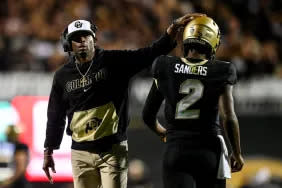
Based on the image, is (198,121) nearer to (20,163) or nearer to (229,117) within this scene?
(229,117)

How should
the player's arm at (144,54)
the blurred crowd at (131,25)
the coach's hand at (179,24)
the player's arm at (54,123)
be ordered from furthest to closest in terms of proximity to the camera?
the blurred crowd at (131,25)
the player's arm at (54,123)
the player's arm at (144,54)
the coach's hand at (179,24)

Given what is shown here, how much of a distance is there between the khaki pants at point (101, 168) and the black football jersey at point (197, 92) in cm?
68

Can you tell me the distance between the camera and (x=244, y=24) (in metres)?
12.1

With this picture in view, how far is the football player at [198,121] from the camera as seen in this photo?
14.1 feet

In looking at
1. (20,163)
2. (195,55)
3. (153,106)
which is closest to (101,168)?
(153,106)

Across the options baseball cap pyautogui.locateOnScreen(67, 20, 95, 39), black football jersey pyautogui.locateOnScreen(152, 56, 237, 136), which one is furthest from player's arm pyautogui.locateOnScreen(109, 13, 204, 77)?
black football jersey pyautogui.locateOnScreen(152, 56, 237, 136)

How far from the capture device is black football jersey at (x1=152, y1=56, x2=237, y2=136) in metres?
4.33

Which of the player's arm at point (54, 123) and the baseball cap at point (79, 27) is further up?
the baseball cap at point (79, 27)

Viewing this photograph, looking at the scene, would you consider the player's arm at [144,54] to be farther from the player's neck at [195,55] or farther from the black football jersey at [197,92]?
the black football jersey at [197,92]

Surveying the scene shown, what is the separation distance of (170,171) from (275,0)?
839cm

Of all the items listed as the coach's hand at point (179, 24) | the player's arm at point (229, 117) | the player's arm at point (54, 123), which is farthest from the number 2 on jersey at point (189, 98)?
the player's arm at point (54, 123)

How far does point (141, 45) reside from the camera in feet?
35.8

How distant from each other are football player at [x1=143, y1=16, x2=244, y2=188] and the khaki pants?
616mm

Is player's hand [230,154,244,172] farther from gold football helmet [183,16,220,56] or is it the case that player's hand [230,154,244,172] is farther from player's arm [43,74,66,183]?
player's arm [43,74,66,183]
